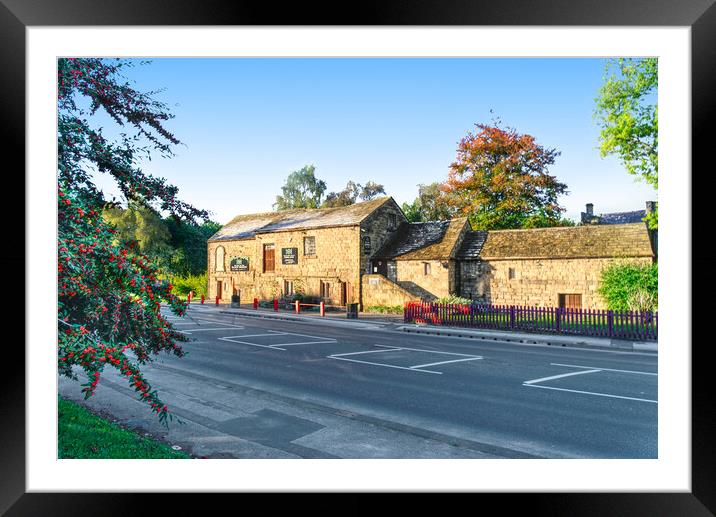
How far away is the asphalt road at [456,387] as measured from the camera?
6016 millimetres

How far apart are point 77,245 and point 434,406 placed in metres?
5.58

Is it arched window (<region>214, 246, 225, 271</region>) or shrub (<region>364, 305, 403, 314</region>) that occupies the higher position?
arched window (<region>214, 246, 225, 271</region>)

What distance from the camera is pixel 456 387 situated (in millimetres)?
8773

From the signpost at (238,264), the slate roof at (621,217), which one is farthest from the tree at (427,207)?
the slate roof at (621,217)

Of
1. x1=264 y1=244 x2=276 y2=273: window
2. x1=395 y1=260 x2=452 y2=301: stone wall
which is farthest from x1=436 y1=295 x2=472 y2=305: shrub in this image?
x1=264 y1=244 x2=276 y2=273: window

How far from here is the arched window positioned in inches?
986

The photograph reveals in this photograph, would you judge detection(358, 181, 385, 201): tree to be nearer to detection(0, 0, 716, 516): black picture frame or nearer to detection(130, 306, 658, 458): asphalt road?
detection(130, 306, 658, 458): asphalt road

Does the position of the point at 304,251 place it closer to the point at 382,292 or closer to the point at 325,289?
the point at 325,289

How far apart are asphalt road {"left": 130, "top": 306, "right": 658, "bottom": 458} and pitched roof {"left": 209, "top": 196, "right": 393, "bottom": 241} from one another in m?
12.0

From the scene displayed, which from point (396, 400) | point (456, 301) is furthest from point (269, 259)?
point (396, 400)

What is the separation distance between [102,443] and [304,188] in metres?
31.7
